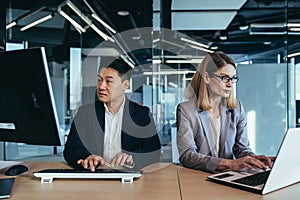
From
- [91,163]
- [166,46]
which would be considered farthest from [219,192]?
[166,46]

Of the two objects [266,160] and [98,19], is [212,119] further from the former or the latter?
[98,19]

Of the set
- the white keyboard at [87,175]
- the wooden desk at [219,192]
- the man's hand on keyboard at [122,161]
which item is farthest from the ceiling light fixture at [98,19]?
the wooden desk at [219,192]

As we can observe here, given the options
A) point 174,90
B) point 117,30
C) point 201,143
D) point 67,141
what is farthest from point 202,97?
point 117,30

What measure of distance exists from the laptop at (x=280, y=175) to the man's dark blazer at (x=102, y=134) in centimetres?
53

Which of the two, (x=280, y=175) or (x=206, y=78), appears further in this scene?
(x=206, y=78)

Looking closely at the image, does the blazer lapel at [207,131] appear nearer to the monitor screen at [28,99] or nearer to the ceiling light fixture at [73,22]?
the monitor screen at [28,99]

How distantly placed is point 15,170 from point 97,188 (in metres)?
0.49

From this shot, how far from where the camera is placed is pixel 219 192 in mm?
1182

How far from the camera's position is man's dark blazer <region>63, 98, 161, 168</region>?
5.86 ft

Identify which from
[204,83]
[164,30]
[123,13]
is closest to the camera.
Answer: [204,83]

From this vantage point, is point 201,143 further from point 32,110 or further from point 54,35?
point 54,35

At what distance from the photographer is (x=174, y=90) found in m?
4.73

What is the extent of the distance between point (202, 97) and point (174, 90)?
2800mm

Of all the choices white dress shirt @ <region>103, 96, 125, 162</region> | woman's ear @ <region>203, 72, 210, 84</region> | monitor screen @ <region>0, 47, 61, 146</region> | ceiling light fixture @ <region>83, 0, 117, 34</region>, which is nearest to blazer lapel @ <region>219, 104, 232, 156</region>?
woman's ear @ <region>203, 72, 210, 84</region>
